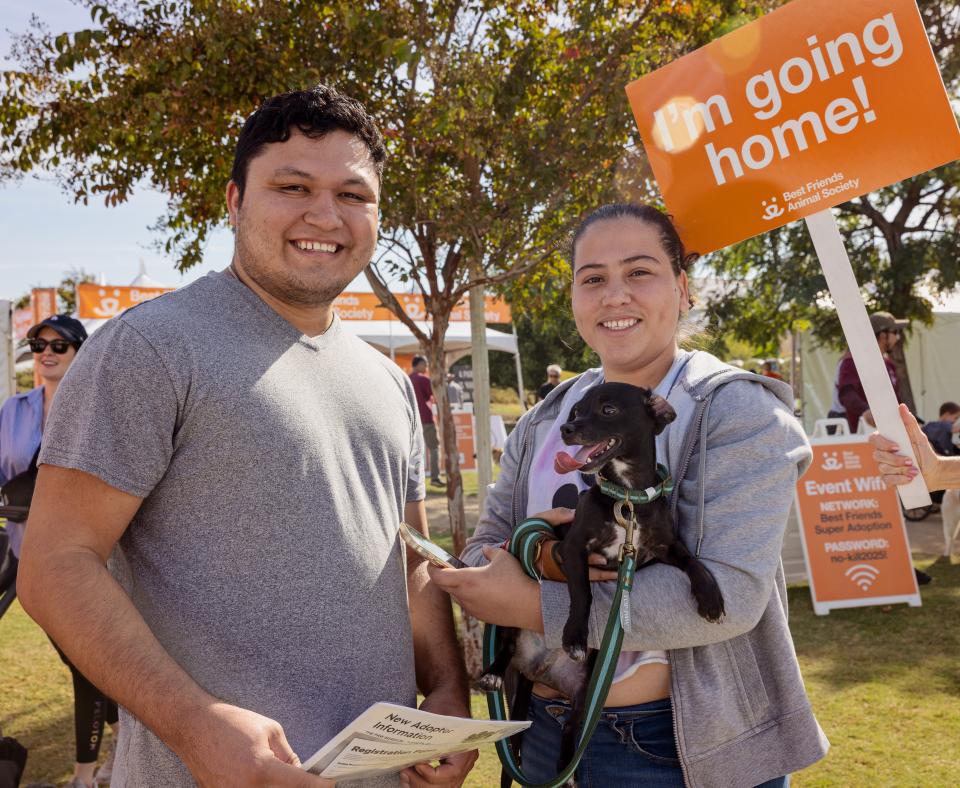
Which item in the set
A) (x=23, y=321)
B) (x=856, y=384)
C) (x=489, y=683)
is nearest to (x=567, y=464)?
(x=489, y=683)

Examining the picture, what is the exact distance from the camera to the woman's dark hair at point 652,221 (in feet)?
6.66

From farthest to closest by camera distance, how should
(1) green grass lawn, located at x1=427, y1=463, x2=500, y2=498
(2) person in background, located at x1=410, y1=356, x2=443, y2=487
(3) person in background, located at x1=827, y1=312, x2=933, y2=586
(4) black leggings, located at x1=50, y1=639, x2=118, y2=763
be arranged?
(2) person in background, located at x1=410, y1=356, x2=443, y2=487
(1) green grass lawn, located at x1=427, y1=463, x2=500, y2=498
(3) person in background, located at x1=827, y1=312, x2=933, y2=586
(4) black leggings, located at x1=50, y1=639, x2=118, y2=763

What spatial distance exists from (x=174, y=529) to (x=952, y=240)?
1501 centimetres

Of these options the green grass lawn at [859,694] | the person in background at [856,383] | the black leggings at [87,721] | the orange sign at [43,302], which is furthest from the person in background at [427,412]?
the black leggings at [87,721]

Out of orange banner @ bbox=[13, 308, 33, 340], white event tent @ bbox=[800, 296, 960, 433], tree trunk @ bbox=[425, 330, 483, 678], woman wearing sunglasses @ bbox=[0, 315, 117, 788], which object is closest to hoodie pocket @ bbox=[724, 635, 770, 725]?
woman wearing sunglasses @ bbox=[0, 315, 117, 788]

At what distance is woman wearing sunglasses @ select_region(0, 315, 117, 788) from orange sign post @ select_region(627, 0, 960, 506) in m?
3.19

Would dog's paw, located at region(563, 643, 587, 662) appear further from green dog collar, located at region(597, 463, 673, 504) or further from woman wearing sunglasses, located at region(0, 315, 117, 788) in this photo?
woman wearing sunglasses, located at region(0, 315, 117, 788)

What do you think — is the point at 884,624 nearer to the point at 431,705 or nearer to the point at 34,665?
the point at 431,705

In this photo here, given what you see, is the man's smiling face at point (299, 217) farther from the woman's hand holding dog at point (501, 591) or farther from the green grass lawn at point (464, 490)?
the green grass lawn at point (464, 490)

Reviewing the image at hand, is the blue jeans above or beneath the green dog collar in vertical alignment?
beneath

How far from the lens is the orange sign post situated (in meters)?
2.24

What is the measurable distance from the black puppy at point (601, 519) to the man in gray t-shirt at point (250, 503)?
27 cm

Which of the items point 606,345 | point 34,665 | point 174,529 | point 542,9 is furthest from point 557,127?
point 34,665

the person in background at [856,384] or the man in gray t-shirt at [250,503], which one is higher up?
the man in gray t-shirt at [250,503]
